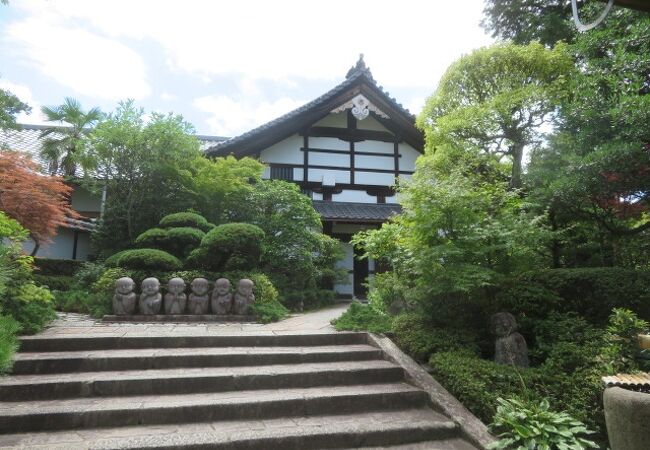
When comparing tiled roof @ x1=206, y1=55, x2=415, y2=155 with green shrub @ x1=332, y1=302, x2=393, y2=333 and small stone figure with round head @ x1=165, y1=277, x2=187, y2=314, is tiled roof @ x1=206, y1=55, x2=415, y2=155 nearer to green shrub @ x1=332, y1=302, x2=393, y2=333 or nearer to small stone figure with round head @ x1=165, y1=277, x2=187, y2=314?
small stone figure with round head @ x1=165, y1=277, x2=187, y2=314

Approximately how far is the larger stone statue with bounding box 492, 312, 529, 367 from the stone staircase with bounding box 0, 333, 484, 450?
110 centimetres

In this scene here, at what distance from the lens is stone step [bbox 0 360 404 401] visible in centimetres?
401

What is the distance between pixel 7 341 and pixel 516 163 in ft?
28.6

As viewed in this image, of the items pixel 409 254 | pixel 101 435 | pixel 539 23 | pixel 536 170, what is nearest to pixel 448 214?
pixel 409 254

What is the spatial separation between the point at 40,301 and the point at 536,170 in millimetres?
8006

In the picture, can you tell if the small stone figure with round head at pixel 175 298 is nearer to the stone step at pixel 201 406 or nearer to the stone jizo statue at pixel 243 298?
the stone jizo statue at pixel 243 298

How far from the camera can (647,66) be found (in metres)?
5.04

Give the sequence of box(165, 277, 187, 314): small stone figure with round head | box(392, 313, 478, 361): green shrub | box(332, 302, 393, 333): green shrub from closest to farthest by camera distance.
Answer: box(392, 313, 478, 361): green shrub < box(332, 302, 393, 333): green shrub < box(165, 277, 187, 314): small stone figure with round head

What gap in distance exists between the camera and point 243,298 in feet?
24.3

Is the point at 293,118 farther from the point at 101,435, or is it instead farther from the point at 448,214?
the point at 101,435

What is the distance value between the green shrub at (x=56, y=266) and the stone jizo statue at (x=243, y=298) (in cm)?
585

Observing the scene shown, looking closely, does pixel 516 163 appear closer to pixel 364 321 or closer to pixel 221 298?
pixel 364 321

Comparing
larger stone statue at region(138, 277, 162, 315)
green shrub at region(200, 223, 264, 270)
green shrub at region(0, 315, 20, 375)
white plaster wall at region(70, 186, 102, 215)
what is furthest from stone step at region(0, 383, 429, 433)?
white plaster wall at region(70, 186, 102, 215)

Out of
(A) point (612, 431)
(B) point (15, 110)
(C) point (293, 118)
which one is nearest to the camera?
(A) point (612, 431)
